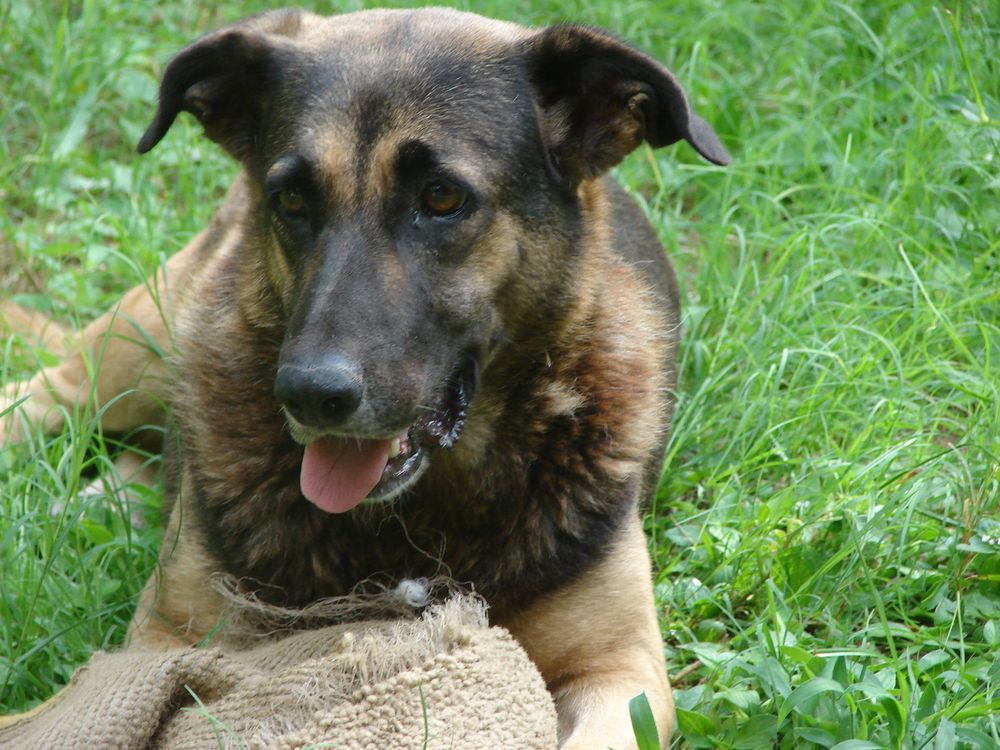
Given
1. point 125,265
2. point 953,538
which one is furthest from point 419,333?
point 125,265

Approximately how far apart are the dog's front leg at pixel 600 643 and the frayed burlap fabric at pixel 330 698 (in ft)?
0.80

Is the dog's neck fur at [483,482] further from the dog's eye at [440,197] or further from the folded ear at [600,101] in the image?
the dog's eye at [440,197]

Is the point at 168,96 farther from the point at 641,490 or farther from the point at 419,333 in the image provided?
the point at 641,490

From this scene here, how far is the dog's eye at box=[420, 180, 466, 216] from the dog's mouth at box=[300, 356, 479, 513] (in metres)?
0.36

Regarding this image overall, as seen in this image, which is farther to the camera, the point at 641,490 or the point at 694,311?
the point at 694,311

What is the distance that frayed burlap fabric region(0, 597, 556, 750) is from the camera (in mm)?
2650

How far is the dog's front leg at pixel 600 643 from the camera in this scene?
3043 millimetres

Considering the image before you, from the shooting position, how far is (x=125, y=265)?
199 inches

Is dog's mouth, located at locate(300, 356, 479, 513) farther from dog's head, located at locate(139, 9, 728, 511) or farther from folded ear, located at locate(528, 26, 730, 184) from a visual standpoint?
folded ear, located at locate(528, 26, 730, 184)

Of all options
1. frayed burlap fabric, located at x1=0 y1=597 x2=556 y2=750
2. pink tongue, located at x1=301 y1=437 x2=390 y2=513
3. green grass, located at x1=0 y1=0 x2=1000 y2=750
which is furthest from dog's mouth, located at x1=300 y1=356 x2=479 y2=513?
green grass, located at x1=0 y1=0 x2=1000 y2=750

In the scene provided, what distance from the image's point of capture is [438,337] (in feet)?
9.71

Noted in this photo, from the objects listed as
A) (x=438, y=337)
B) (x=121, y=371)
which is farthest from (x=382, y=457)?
(x=121, y=371)

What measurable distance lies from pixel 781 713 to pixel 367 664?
93cm

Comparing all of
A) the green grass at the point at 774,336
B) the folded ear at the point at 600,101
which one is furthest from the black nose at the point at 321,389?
the green grass at the point at 774,336
